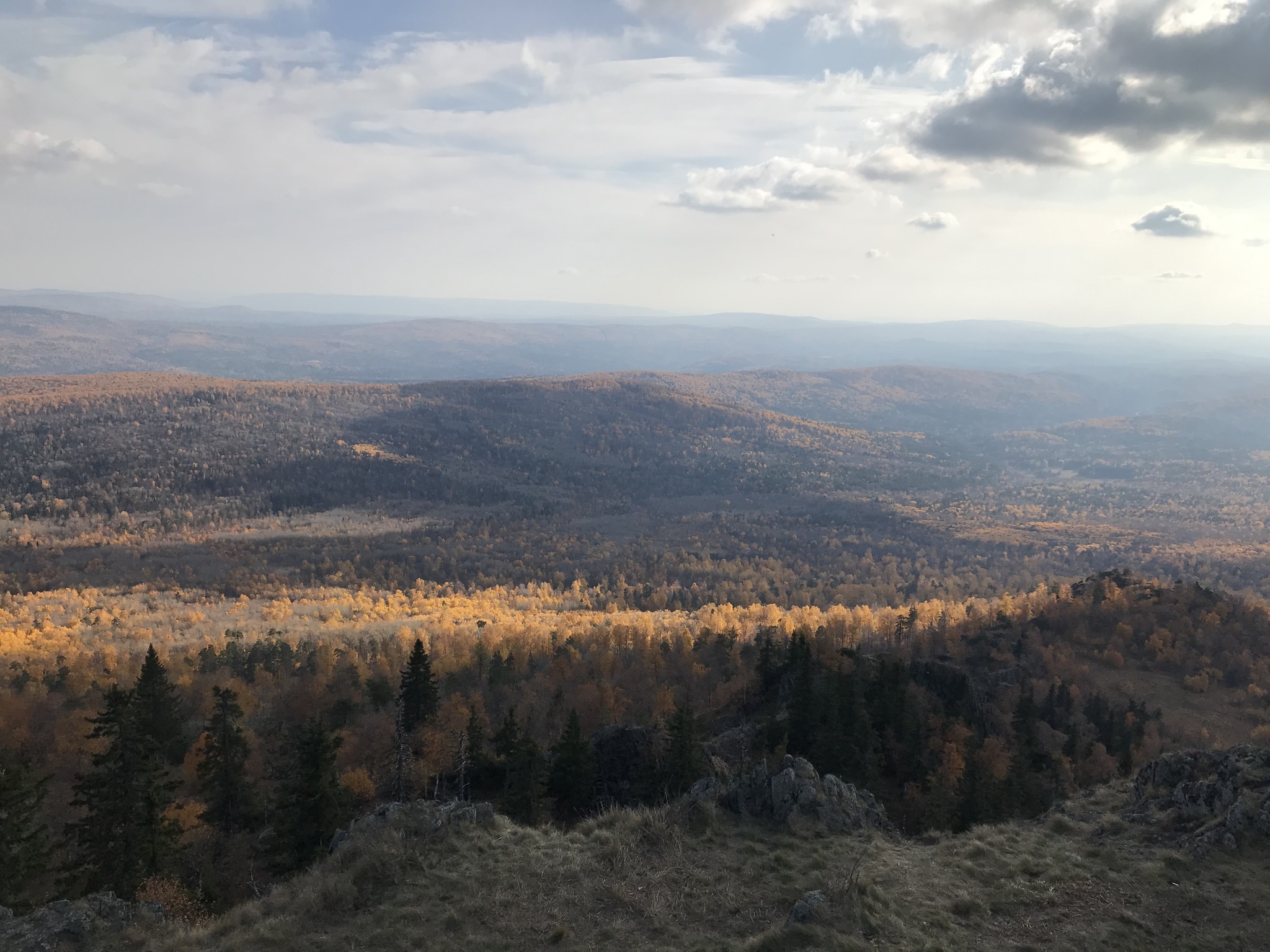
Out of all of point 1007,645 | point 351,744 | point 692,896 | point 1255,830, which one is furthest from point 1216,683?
point 351,744

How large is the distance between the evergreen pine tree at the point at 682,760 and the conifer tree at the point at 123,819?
28.8m

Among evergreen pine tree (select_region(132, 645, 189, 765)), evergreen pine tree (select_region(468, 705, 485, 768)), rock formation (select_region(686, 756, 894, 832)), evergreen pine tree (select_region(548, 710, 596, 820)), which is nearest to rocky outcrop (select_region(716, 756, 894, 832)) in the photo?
rock formation (select_region(686, 756, 894, 832))

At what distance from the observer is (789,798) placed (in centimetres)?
3256

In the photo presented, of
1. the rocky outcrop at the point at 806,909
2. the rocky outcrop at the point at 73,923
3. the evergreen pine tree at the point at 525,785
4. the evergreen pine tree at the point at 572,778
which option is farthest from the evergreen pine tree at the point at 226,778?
the rocky outcrop at the point at 806,909

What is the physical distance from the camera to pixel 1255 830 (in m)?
26.7

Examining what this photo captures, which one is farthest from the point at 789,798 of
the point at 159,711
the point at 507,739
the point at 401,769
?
the point at 159,711

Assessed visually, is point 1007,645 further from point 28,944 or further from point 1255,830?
point 28,944

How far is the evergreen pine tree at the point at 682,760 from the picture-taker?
146 feet

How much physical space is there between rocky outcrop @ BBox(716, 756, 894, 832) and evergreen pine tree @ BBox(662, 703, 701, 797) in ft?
33.1

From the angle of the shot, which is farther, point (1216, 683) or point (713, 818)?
point (1216, 683)

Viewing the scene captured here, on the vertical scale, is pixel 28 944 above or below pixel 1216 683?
above

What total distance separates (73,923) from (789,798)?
27.5m

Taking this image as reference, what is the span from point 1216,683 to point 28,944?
11278cm

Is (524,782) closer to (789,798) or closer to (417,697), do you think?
(789,798)
